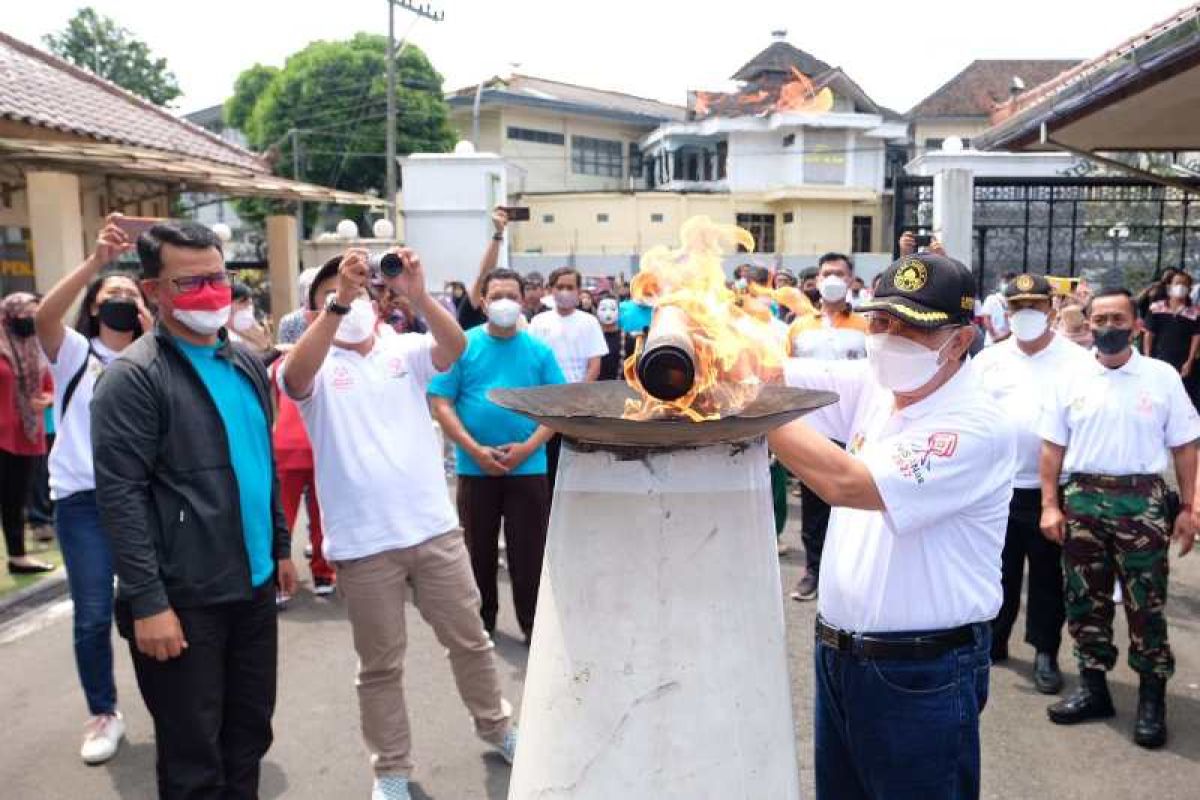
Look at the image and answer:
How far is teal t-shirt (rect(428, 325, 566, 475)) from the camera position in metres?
4.92

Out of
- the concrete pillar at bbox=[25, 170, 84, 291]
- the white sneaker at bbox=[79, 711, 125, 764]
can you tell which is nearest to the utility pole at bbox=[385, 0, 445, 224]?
the concrete pillar at bbox=[25, 170, 84, 291]

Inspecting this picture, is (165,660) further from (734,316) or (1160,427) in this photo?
(1160,427)

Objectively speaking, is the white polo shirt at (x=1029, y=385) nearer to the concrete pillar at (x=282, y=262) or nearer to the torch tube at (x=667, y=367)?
the torch tube at (x=667, y=367)

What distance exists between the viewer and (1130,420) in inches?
165

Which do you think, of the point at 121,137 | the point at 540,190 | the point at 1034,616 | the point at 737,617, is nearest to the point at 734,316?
the point at 737,617

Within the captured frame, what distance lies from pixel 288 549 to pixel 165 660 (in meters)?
0.65

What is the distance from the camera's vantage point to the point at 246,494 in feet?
9.56

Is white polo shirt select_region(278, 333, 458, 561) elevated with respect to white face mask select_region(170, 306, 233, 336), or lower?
lower

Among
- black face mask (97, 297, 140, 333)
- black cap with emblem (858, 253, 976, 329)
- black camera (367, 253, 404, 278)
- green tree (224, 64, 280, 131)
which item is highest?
green tree (224, 64, 280, 131)

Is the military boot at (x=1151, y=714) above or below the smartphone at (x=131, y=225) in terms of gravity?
below

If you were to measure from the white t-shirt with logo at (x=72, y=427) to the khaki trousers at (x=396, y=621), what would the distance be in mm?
1273

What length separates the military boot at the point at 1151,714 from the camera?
407 cm

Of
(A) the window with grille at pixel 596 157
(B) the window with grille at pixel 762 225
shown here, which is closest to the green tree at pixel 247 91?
(A) the window with grille at pixel 596 157

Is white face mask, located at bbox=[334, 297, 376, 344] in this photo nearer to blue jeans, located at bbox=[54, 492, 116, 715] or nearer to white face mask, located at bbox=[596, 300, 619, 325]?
blue jeans, located at bbox=[54, 492, 116, 715]
